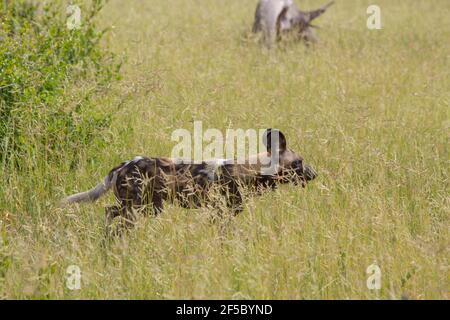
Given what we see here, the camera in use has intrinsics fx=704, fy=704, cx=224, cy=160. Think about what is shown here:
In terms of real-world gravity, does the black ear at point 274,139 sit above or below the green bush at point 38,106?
below

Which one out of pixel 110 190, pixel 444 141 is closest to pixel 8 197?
pixel 110 190

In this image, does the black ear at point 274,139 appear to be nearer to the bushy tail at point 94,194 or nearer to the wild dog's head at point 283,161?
the wild dog's head at point 283,161

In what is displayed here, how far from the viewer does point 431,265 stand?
3.74 metres

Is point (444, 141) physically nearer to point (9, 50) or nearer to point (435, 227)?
point (435, 227)

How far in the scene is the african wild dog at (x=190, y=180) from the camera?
173 inches

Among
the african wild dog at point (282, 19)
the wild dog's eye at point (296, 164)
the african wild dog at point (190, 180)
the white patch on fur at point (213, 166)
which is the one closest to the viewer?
the african wild dog at point (190, 180)

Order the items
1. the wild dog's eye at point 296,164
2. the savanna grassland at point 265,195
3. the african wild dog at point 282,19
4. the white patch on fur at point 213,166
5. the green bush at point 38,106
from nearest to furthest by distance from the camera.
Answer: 1. the savanna grassland at point 265,195
2. the white patch on fur at point 213,166
3. the wild dog's eye at point 296,164
4. the green bush at point 38,106
5. the african wild dog at point 282,19

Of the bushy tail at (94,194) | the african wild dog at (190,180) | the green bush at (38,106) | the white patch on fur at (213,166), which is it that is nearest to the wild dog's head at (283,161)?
the african wild dog at (190,180)

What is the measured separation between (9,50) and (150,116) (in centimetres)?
128

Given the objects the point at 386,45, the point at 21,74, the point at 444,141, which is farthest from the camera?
the point at 386,45

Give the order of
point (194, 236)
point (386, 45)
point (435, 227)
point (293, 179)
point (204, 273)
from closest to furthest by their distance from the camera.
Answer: point (204, 273) → point (194, 236) → point (435, 227) → point (293, 179) → point (386, 45)

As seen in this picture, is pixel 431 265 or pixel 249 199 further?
pixel 249 199

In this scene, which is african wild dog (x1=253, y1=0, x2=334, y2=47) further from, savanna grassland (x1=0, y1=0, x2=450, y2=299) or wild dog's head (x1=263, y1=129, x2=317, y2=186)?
wild dog's head (x1=263, y1=129, x2=317, y2=186)

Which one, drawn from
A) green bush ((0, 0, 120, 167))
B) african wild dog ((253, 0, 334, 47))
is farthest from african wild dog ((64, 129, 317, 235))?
african wild dog ((253, 0, 334, 47))
